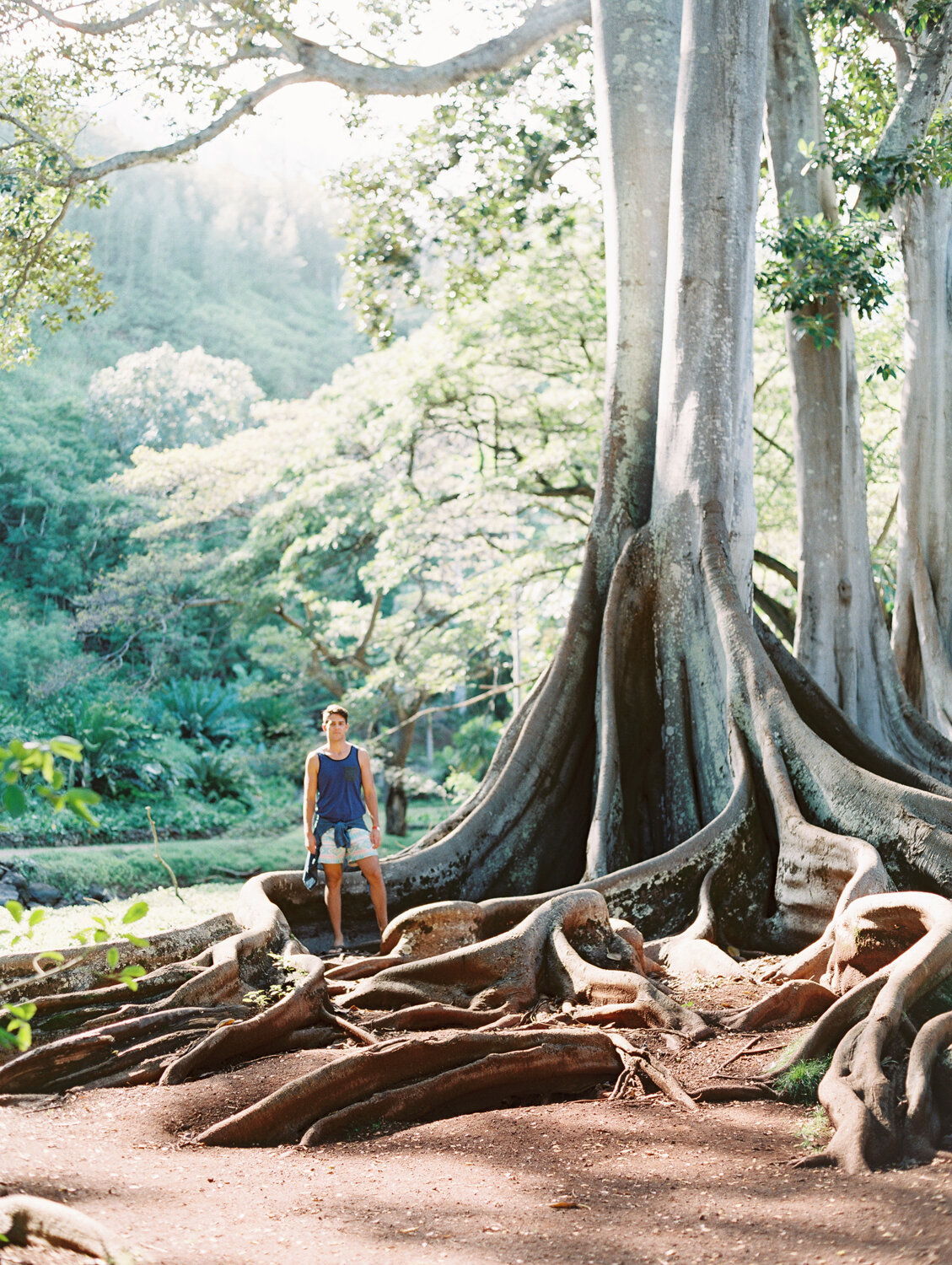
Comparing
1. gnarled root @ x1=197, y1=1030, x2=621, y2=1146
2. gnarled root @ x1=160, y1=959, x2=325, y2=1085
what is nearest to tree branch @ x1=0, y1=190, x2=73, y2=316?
gnarled root @ x1=160, y1=959, x2=325, y2=1085

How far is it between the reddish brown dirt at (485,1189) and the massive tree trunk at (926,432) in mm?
7564

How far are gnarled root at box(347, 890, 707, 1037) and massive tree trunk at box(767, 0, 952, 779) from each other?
417 centimetres

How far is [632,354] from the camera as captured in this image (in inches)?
324

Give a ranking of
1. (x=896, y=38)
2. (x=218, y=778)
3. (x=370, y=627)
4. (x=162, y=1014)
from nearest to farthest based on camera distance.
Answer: (x=162, y=1014) → (x=896, y=38) → (x=370, y=627) → (x=218, y=778)

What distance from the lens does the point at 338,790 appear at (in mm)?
6344

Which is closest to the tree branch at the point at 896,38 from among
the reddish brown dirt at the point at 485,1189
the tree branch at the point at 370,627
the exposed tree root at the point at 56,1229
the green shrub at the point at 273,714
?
the reddish brown dirt at the point at 485,1189

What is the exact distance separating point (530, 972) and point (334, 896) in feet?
5.80

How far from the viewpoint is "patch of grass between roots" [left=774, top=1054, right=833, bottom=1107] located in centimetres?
362

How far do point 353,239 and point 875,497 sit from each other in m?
8.85

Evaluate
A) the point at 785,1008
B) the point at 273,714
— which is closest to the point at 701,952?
the point at 785,1008

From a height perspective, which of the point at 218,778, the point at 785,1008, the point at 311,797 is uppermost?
the point at 311,797

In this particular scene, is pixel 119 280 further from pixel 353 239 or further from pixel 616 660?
pixel 616 660

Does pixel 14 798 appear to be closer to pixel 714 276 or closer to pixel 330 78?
pixel 714 276

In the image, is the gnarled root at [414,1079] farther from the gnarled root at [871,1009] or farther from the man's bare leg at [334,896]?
the man's bare leg at [334,896]
